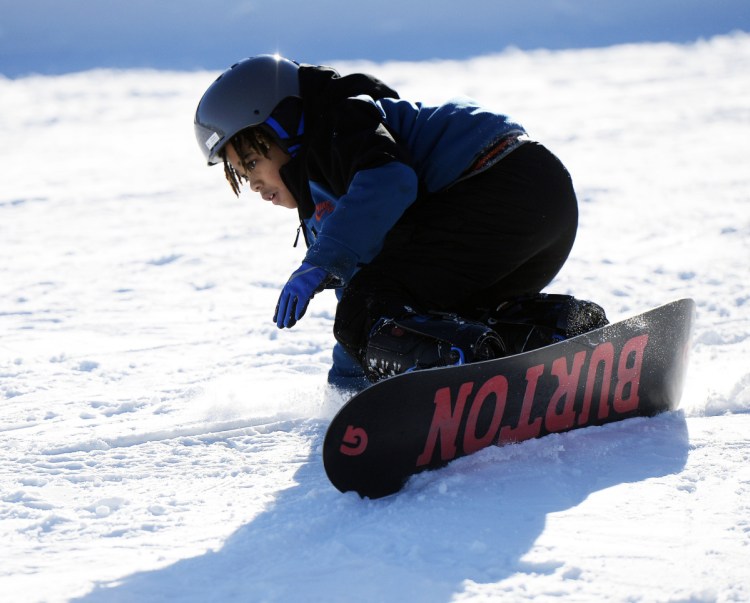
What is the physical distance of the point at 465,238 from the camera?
98.3 inches

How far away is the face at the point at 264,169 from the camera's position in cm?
260

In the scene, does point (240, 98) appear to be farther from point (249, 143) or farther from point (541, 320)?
point (541, 320)

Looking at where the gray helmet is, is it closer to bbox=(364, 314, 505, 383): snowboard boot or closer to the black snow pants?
the black snow pants

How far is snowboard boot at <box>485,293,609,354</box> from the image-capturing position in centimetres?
256

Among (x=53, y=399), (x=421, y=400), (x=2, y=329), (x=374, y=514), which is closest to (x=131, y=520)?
(x=374, y=514)

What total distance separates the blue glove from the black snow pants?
160 mm

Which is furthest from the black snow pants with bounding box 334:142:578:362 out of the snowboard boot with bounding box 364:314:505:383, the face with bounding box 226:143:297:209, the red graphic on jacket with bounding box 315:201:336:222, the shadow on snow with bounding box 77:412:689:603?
the shadow on snow with bounding box 77:412:689:603

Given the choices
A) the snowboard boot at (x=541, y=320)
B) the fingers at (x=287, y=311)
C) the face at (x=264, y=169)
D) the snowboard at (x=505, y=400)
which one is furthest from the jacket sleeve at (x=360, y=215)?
the snowboard boot at (x=541, y=320)

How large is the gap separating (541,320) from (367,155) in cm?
78

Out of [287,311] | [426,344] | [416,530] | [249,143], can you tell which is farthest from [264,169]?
[416,530]

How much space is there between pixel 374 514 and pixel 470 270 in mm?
954

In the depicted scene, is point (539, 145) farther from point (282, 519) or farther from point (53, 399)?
point (53, 399)

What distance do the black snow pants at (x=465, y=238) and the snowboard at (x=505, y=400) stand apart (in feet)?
1.36

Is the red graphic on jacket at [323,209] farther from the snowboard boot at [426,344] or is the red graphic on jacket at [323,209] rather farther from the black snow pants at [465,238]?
the snowboard boot at [426,344]
